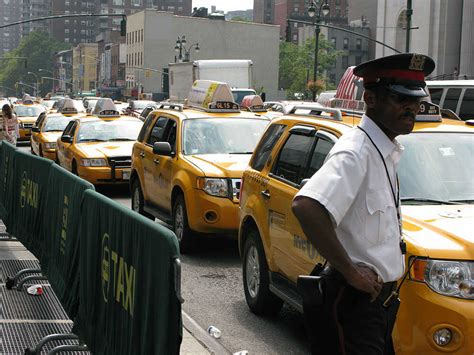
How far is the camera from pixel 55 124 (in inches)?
1113

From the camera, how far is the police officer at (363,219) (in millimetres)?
3791

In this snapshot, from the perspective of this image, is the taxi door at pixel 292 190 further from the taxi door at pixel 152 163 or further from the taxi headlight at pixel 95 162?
the taxi headlight at pixel 95 162

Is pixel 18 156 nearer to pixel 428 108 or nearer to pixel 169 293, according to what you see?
pixel 428 108

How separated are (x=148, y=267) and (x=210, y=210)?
6.67 m

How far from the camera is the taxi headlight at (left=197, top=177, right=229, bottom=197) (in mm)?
11461

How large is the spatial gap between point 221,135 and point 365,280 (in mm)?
9452

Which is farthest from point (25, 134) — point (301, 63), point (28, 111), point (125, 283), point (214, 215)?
point (301, 63)

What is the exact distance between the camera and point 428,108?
7730mm

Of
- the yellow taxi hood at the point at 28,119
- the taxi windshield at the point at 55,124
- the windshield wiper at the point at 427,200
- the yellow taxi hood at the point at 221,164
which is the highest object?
the windshield wiper at the point at 427,200

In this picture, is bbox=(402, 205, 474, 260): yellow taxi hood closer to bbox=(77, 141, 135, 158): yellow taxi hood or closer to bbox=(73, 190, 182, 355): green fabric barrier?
bbox=(73, 190, 182, 355): green fabric barrier

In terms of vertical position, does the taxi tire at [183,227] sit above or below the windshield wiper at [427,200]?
below

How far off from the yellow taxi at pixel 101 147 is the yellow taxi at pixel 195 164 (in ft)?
12.6

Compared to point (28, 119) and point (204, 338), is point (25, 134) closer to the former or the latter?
point (28, 119)

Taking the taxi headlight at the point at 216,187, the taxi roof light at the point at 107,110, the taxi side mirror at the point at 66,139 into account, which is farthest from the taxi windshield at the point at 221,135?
the taxi roof light at the point at 107,110
